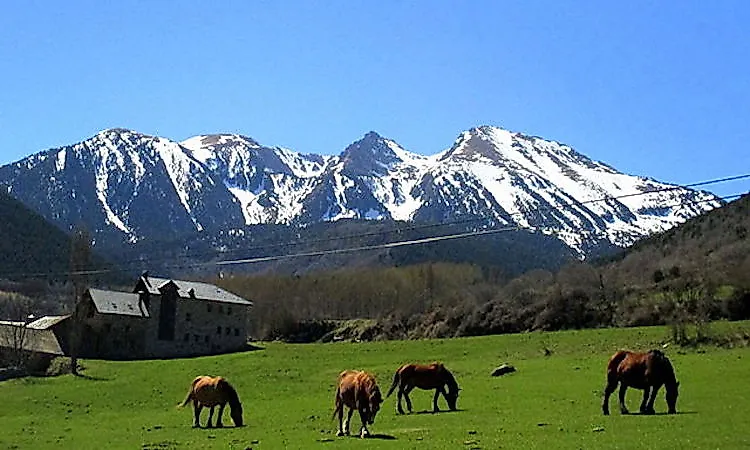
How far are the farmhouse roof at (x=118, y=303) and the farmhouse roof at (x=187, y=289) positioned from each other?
1.86 meters

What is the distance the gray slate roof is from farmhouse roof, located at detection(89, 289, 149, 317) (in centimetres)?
212

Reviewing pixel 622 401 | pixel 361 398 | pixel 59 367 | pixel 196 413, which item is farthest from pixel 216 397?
pixel 59 367

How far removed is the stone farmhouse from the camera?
313ft

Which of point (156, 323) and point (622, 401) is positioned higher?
point (156, 323)

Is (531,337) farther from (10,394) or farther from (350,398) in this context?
(350,398)

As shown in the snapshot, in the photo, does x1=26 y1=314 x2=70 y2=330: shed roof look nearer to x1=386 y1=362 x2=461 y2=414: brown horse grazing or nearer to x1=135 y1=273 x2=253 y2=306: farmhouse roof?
x1=135 y1=273 x2=253 y2=306: farmhouse roof

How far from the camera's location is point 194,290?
4168 inches

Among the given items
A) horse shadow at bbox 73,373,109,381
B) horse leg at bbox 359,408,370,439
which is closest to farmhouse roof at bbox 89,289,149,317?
horse shadow at bbox 73,373,109,381

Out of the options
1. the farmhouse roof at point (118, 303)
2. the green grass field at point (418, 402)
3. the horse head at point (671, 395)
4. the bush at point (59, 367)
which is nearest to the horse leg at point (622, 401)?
the green grass field at point (418, 402)

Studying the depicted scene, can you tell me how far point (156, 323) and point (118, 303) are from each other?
472 cm

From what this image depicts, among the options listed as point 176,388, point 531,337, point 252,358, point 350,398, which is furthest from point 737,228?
point 350,398

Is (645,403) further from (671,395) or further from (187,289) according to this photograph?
(187,289)

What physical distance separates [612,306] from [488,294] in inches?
1984

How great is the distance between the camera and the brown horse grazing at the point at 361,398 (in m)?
29.1
